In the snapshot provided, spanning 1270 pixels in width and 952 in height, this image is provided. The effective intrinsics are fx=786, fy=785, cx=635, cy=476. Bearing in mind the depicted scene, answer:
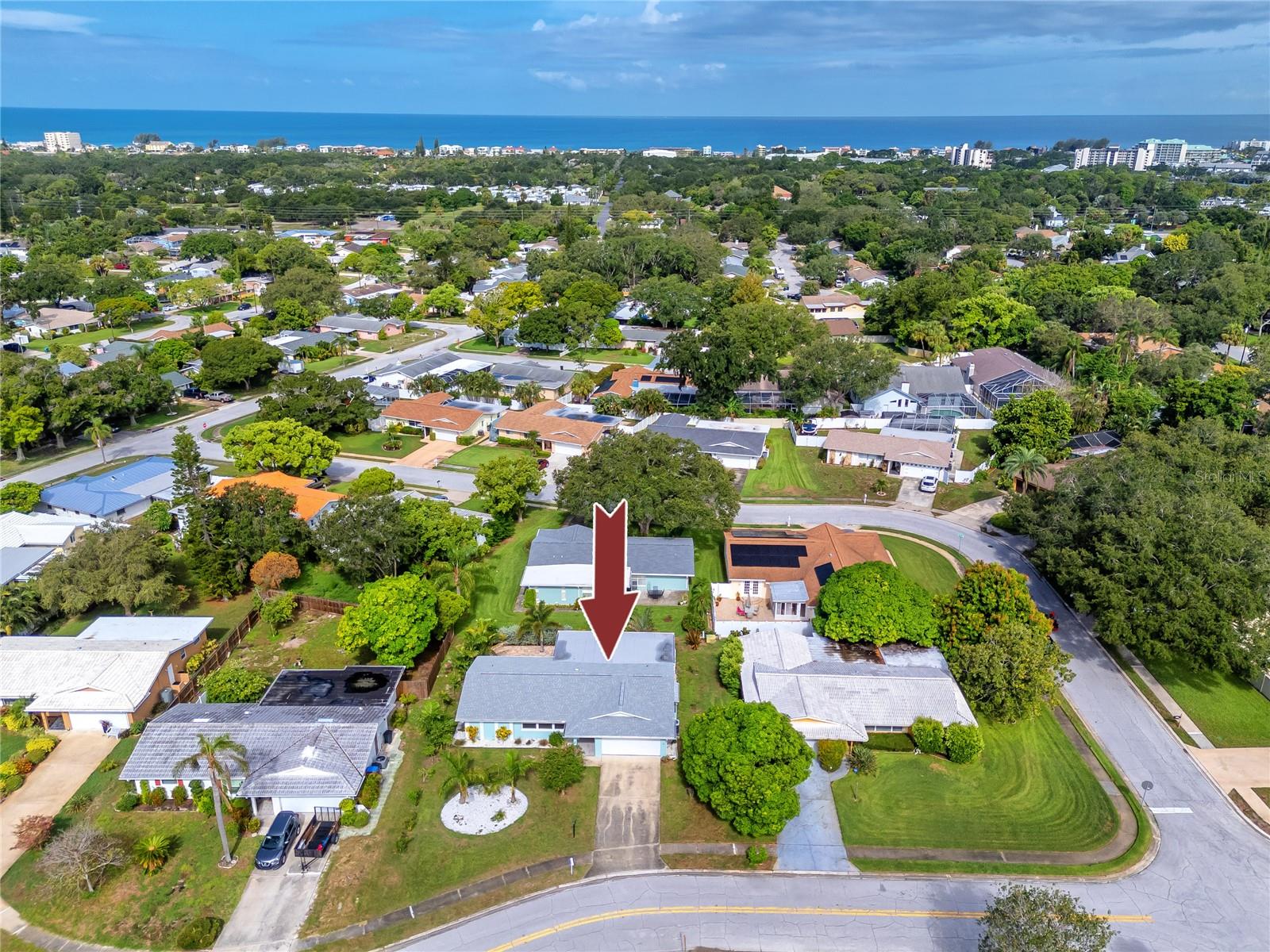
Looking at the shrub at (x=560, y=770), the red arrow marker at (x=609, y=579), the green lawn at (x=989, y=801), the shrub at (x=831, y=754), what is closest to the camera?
the red arrow marker at (x=609, y=579)

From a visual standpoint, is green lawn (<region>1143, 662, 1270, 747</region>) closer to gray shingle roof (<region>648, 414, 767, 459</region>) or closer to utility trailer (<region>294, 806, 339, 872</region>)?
gray shingle roof (<region>648, 414, 767, 459</region>)

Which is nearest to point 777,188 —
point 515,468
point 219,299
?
point 219,299

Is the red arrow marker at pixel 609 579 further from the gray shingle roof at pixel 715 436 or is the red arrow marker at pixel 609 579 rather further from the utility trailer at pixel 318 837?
the gray shingle roof at pixel 715 436

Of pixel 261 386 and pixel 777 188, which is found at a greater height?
pixel 777 188

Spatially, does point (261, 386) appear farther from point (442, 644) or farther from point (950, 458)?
point (950, 458)

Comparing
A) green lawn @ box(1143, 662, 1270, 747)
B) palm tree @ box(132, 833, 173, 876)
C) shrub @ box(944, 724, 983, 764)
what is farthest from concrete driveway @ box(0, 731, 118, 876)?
green lawn @ box(1143, 662, 1270, 747)

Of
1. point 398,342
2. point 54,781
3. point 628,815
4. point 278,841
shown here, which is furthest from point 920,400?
point 54,781

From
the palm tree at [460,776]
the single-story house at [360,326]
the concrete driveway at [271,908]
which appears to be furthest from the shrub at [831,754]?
the single-story house at [360,326]
